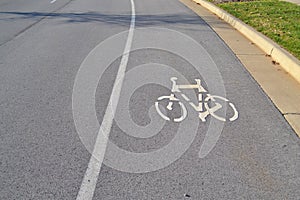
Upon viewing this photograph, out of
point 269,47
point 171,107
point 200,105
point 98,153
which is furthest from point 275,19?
point 98,153

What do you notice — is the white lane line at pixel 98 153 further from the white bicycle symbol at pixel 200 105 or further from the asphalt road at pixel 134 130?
the white bicycle symbol at pixel 200 105

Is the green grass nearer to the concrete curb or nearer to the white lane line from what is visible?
the concrete curb

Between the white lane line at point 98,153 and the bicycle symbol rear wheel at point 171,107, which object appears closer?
the white lane line at point 98,153

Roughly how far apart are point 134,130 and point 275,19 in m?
7.88

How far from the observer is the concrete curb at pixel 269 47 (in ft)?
20.7

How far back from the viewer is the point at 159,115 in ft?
15.6

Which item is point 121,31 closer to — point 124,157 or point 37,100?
point 37,100

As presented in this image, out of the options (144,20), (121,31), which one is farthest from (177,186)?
(144,20)

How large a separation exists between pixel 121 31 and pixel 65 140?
6282 mm

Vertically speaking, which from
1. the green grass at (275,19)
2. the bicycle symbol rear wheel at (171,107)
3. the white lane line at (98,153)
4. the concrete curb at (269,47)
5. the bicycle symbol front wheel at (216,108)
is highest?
the green grass at (275,19)

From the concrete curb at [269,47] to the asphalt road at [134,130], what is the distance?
848mm

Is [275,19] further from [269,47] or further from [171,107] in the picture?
[171,107]

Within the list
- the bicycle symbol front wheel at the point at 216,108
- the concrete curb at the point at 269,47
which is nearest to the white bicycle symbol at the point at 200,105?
the bicycle symbol front wheel at the point at 216,108

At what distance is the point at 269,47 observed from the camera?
302 inches
